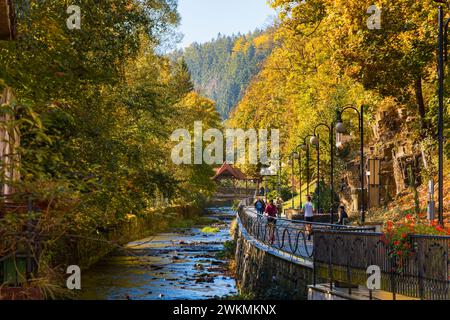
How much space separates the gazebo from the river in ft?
27.4

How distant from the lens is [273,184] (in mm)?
71875

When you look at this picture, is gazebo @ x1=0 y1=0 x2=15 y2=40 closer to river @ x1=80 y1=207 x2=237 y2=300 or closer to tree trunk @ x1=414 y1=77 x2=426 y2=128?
river @ x1=80 y1=207 x2=237 y2=300

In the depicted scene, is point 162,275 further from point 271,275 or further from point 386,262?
point 386,262

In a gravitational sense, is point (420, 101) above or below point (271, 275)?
above

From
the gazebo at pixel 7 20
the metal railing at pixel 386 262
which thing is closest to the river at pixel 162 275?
the metal railing at pixel 386 262

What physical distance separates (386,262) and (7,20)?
8.18 m

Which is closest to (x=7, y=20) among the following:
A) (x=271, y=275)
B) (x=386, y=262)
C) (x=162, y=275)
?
(x=386, y=262)

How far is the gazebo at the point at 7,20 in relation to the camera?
10859 millimetres

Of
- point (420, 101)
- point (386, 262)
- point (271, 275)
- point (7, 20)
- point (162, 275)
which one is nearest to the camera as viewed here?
point (7, 20)

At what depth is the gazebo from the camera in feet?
35.6

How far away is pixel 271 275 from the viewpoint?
20.3m

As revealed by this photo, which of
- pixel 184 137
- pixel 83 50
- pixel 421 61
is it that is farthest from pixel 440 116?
pixel 184 137

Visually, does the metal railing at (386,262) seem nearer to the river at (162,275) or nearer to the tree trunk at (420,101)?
the river at (162,275)
